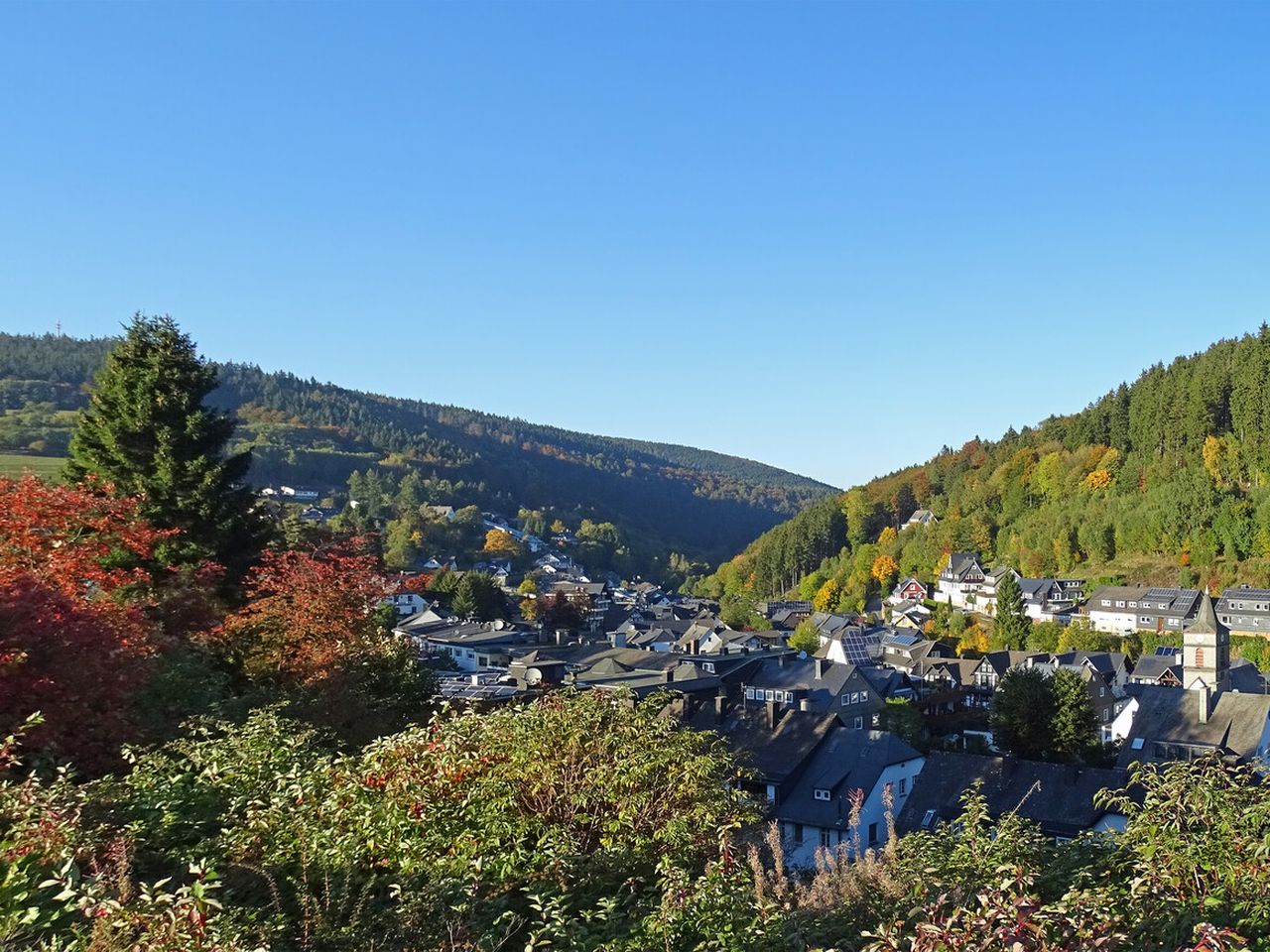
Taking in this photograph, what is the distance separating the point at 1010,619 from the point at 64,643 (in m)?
61.1

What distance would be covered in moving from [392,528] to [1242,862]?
97.5 m

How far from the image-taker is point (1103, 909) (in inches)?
164

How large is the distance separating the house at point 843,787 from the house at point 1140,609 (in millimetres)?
43051

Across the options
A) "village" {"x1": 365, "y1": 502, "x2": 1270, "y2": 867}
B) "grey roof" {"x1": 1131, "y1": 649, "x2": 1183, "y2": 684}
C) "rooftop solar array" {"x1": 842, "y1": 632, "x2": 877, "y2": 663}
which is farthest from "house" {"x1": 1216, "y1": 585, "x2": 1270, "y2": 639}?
"rooftop solar array" {"x1": 842, "y1": 632, "x2": 877, "y2": 663}

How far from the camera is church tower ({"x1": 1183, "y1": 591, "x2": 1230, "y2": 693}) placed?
44.0 m

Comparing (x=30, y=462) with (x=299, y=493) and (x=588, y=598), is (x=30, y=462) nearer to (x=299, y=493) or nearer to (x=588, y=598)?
(x=299, y=493)

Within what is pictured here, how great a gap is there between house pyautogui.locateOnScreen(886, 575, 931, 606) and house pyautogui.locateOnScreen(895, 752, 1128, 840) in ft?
204

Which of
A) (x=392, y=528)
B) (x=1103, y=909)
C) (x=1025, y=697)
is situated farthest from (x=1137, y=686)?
(x=392, y=528)

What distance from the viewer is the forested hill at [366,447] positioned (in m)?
117

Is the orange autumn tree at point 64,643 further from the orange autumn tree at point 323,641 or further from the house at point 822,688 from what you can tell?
the house at point 822,688

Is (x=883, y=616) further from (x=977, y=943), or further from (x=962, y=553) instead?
(x=977, y=943)

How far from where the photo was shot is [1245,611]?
5856cm

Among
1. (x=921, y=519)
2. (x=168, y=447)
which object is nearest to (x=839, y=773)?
(x=168, y=447)

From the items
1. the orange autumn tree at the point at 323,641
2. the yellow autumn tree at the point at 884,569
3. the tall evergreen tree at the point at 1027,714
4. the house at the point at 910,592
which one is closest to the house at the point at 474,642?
the tall evergreen tree at the point at 1027,714
